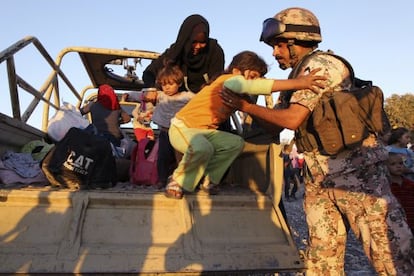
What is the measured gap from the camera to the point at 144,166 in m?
2.84

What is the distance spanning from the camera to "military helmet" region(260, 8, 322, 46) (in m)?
2.20

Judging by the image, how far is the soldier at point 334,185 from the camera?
195cm

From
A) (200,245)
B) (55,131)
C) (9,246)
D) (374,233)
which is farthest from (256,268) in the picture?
(55,131)

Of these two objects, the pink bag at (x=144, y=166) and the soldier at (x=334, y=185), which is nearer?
the soldier at (x=334, y=185)

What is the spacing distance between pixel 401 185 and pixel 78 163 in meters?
2.30

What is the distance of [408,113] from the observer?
2455cm

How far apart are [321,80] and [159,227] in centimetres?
105

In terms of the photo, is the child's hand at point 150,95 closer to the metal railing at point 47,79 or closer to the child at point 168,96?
the child at point 168,96

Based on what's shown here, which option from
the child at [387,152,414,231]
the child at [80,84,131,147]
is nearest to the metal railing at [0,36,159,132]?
the child at [80,84,131,147]

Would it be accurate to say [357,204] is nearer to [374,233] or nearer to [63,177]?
[374,233]

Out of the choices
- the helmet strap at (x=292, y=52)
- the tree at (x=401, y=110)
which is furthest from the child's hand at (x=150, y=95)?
the tree at (x=401, y=110)

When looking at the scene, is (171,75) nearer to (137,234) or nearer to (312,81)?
(312,81)

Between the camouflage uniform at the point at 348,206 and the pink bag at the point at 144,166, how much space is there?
3.47 feet

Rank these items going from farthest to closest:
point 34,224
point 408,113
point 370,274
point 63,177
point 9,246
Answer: point 408,113, point 370,274, point 63,177, point 34,224, point 9,246
